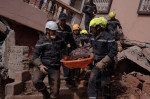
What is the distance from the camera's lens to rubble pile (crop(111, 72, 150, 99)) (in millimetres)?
4906

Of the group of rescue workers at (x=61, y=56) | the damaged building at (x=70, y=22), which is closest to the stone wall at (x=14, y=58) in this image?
the damaged building at (x=70, y=22)

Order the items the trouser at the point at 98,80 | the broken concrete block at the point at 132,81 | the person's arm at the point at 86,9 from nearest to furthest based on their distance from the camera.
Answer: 1. the trouser at the point at 98,80
2. the broken concrete block at the point at 132,81
3. the person's arm at the point at 86,9

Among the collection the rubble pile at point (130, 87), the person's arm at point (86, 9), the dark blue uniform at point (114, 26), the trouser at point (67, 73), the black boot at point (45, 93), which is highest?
the person's arm at point (86, 9)

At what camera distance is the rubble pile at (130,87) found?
491 cm

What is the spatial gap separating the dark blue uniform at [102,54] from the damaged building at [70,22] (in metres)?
0.98

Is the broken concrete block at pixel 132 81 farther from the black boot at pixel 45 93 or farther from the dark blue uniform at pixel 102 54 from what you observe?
the black boot at pixel 45 93

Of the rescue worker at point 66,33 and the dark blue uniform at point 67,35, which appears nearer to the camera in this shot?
the rescue worker at point 66,33

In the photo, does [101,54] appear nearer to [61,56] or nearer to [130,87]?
[61,56]

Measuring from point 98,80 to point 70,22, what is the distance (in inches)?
199

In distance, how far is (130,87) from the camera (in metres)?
5.50

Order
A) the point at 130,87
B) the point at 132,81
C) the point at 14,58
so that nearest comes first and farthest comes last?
the point at 14,58, the point at 130,87, the point at 132,81

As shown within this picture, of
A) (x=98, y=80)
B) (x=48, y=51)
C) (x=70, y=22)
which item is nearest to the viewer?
(x=48, y=51)

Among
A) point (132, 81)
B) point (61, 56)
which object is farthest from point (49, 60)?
point (132, 81)

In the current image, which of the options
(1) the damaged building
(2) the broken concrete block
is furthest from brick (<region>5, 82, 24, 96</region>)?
(2) the broken concrete block
